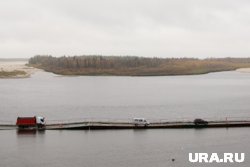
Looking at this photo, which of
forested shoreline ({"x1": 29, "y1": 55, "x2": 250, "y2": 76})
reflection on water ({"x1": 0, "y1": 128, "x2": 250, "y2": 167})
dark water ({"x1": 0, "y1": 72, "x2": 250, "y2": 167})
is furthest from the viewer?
forested shoreline ({"x1": 29, "y1": 55, "x2": 250, "y2": 76})

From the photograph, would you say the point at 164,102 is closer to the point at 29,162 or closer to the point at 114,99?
the point at 114,99

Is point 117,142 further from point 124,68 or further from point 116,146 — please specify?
point 124,68

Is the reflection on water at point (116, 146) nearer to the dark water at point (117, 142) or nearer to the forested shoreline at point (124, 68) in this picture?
the dark water at point (117, 142)

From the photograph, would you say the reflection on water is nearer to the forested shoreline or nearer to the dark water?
the dark water

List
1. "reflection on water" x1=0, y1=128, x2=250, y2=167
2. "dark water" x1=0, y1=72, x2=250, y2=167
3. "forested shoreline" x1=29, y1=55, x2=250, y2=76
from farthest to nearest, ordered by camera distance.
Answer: "forested shoreline" x1=29, y1=55, x2=250, y2=76 → "dark water" x1=0, y1=72, x2=250, y2=167 → "reflection on water" x1=0, y1=128, x2=250, y2=167

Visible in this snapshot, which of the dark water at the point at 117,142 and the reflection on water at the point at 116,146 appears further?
the dark water at the point at 117,142

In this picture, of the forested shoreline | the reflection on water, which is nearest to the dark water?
the reflection on water

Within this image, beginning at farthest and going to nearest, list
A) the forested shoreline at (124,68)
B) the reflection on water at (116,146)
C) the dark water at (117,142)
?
the forested shoreline at (124,68) < the dark water at (117,142) < the reflection on water at (116,146)

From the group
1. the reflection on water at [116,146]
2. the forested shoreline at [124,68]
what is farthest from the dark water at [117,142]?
the forested shoreline at [124,68]

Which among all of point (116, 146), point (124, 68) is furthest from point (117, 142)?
point (124, 68)

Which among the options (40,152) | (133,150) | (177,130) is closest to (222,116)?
(177,130)

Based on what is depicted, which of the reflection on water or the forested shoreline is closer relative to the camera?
the reflection on water

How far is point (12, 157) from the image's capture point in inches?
1170

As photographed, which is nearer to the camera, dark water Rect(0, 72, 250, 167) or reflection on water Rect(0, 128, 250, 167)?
reflection on water Rect(0, 128, 250, 167)
